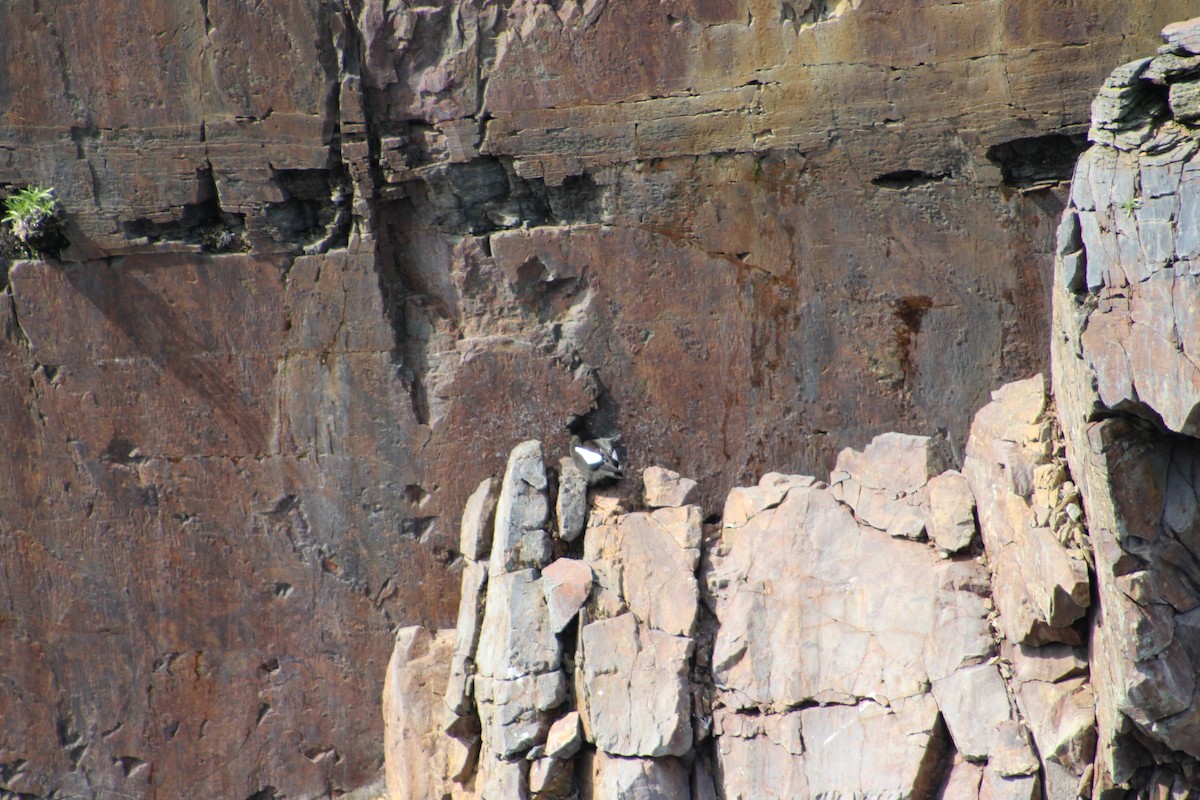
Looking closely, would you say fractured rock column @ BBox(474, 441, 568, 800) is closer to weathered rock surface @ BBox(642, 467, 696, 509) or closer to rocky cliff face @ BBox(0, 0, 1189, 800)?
rocky cliff face @ BBox(0, 0, 1189, 800)

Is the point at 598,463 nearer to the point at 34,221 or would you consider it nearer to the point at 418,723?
the point at 418,723

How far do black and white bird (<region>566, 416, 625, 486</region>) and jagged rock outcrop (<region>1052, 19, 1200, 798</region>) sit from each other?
2.07 metres

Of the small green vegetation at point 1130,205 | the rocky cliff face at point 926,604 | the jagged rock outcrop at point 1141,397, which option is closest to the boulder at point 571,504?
the rocky cliff face at point 926,604

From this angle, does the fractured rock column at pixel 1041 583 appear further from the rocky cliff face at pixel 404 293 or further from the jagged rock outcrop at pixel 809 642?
the rocky cliff face at pixel 404 293

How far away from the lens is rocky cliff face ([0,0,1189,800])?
17.0 ft

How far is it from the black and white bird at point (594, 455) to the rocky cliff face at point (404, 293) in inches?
3.7

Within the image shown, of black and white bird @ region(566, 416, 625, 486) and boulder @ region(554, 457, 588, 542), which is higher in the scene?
black and white bird @ region(566, 416, 625, 486)

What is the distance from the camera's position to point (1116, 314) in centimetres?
371

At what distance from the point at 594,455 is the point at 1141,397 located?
2.41 m

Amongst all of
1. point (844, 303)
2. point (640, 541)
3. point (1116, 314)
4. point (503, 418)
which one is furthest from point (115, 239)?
point (1116, 314)

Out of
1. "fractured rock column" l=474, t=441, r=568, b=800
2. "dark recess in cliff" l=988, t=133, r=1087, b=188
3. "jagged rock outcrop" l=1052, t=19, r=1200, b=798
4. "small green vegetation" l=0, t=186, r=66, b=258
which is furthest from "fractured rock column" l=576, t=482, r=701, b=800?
"small green vegetation" l=0, t=186, r=66, b=258

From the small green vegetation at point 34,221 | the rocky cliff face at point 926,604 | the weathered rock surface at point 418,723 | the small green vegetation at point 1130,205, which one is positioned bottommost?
the weathered rock surface at point 418,723

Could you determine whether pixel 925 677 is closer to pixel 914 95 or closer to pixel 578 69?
pixel 914 95

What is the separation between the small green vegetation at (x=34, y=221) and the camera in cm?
545
